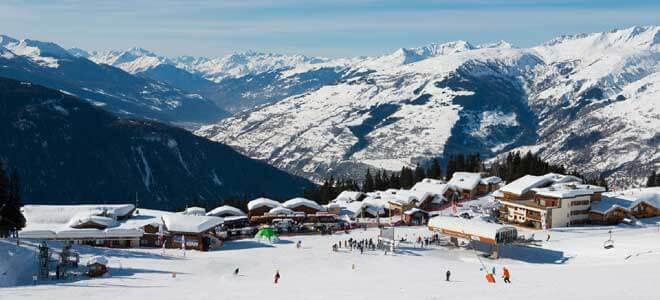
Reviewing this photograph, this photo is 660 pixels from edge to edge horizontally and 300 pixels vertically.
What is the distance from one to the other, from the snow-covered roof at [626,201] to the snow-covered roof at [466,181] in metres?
32.6

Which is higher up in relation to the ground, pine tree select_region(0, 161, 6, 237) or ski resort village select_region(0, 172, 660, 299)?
pine tree select_region(0, 161, 6, 237)

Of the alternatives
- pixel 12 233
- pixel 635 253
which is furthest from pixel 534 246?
pixel 12 233

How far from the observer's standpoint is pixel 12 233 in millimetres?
87250

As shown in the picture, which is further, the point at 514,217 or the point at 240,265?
the point at 514,217

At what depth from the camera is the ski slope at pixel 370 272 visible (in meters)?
52.9

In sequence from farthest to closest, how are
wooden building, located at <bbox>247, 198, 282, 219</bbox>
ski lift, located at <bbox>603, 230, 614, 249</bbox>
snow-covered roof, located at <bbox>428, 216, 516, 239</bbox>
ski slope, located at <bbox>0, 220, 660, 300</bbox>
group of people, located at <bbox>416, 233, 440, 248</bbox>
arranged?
wooden building, located at <bbox>247, 198, 282, 219</bbox> → group of people, located at <bbox>416, 233, 440, 248</bbox> → ski lift, located at <bbox>603, 230, 614, 249</bbox> → snow-covered roof, located at <bbox>428, 216, 516, 239</bbox> → ski slope, located at <bbox>0, 220, 660, 300</bbox>

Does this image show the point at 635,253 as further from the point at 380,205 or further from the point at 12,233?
the point at 12,233

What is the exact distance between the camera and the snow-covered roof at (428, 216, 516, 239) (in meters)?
84.5

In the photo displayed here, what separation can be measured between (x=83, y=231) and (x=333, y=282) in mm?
46234

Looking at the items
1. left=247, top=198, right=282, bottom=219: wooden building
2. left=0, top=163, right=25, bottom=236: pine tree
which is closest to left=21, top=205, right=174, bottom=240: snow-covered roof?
left=0, top=163, right=25, bottom=236: pine tree

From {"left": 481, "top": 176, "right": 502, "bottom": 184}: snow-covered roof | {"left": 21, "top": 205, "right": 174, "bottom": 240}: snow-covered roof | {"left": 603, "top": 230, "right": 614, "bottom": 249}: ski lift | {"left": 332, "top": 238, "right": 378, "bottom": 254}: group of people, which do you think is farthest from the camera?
{"left": 481, "top": 176, "right": 502, "bottom": 184}: snow-covered roof

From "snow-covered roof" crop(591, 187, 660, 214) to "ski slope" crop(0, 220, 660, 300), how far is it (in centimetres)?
1098

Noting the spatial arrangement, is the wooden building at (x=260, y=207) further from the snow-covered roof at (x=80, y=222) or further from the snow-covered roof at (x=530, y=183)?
the snow-covered roof at (x=530, y=183)

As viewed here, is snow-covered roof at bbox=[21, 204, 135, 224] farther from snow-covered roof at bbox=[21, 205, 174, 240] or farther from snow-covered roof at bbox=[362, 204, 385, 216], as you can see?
snow-covered roof at bbox=[362, 204, 385, 216]
